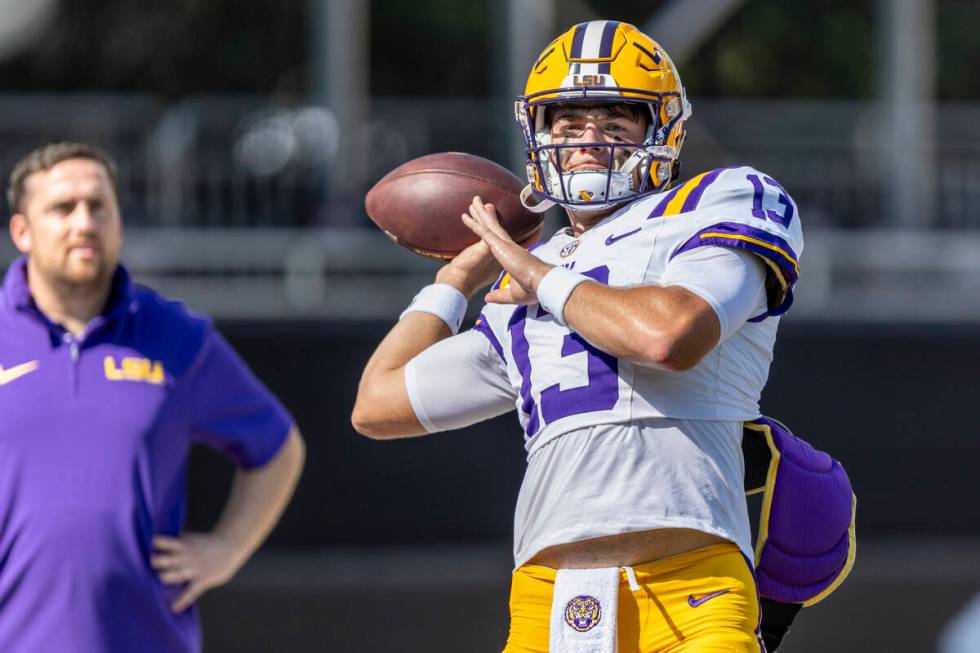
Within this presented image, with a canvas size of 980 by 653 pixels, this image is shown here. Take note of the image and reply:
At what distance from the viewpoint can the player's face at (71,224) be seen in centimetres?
361

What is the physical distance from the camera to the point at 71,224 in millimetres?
3615

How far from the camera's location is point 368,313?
7.05 m

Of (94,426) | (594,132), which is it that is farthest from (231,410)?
(594,132)

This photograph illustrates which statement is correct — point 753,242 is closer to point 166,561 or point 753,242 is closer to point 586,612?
point 586,612

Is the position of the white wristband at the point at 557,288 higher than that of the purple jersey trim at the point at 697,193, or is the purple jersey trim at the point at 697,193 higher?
the purple jersey trim at the point at 697,193

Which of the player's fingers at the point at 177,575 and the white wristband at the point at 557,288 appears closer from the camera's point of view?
the white wristband at the point at 557,288

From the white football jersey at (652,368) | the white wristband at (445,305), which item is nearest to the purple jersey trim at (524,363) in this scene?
the white football jersey at (652,368)

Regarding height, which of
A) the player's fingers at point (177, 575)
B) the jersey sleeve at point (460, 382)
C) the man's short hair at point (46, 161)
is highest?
the man's short hair at point (46, 161)

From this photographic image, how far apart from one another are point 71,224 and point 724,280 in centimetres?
168

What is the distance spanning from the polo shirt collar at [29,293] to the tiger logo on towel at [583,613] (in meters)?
1.48

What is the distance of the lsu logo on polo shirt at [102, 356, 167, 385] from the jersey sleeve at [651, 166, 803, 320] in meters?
1.36

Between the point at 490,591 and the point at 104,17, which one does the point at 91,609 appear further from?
the point at 104,17

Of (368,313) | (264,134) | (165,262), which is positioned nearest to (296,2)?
(264,134)

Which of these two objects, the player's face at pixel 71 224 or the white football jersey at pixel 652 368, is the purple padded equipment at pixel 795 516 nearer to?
the white football jersey at pixel 652 368
